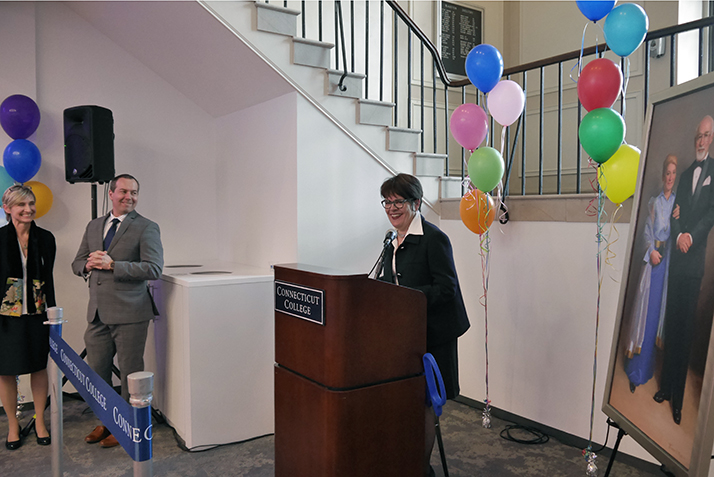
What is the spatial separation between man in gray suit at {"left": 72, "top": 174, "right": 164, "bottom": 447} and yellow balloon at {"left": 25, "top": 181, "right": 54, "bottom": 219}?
1.79ft

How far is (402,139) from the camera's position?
12.7 feet

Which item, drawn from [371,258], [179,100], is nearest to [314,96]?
[371,258]

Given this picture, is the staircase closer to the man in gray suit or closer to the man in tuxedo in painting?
the man in gray suit

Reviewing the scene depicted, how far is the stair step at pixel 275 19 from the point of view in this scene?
3.23 metres

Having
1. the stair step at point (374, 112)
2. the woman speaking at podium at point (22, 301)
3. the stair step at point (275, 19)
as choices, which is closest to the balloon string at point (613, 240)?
the stair step at point (374, 112)

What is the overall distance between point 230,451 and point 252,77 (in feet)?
7.71

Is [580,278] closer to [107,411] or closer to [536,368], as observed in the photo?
[536,368]

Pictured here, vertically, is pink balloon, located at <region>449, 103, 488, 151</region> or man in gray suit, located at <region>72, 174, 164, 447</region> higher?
pink balloon, located at <region>449, 103, 488, 151</region>

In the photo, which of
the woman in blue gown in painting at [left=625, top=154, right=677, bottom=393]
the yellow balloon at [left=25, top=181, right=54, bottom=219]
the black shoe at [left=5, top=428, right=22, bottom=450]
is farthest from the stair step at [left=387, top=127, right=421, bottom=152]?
the black shoe at [left=5, top=428, right=22, bottom=450]

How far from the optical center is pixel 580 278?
3.10 metres

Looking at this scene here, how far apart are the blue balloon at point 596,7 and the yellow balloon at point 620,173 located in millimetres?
621

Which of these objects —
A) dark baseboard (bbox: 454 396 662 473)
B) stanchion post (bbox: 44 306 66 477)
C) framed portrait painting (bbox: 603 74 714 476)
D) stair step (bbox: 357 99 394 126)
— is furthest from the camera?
stair step (bbox: 357 99 394 126)

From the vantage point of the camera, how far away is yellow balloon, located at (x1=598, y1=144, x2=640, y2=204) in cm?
241

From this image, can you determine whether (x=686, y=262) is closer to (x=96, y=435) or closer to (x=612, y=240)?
(x=612, y=240)
